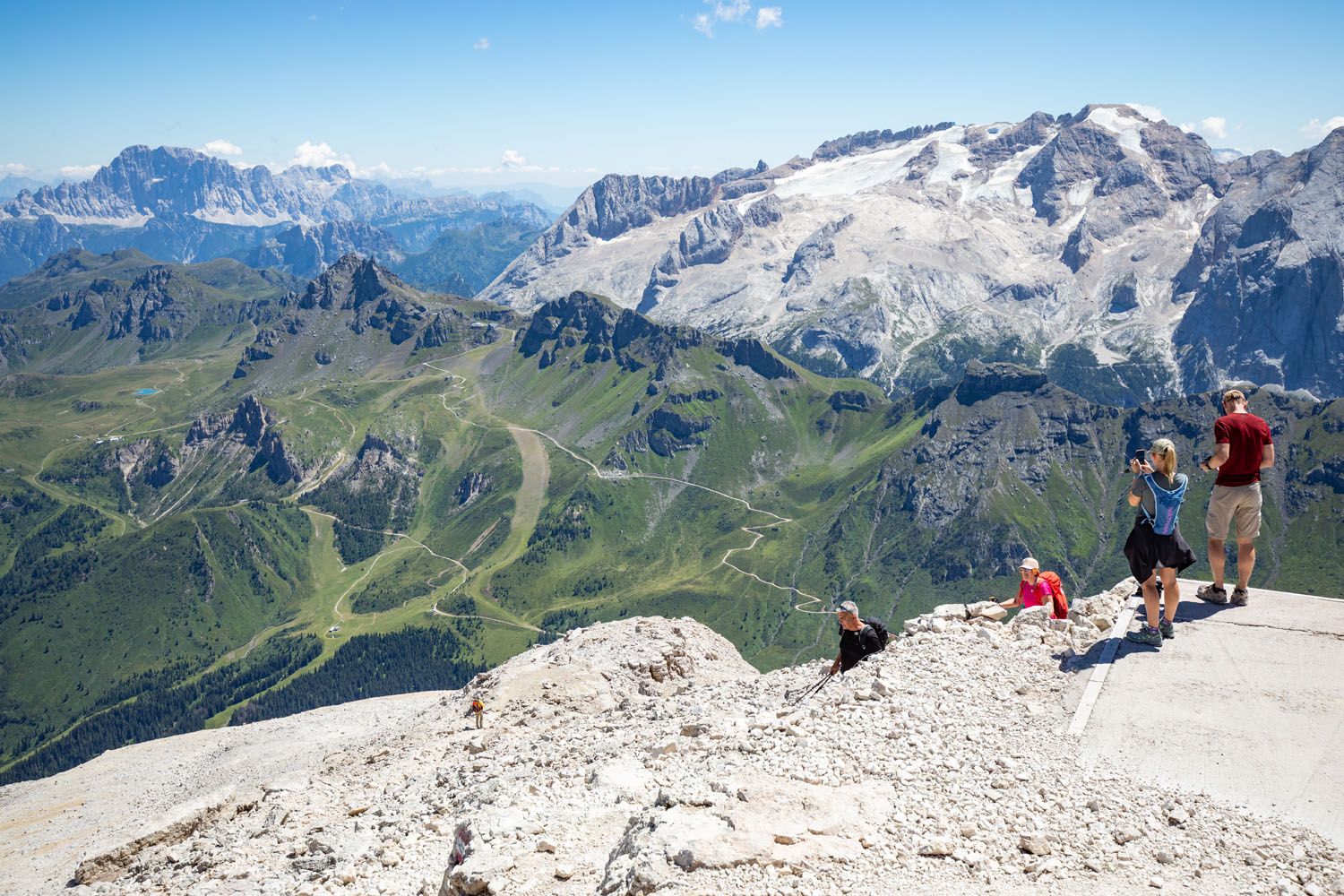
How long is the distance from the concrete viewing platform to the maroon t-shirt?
4.38 metres

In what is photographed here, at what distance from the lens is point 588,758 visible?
27203 mm

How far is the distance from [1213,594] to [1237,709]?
23.9ft

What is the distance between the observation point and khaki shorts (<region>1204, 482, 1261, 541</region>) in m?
25.5

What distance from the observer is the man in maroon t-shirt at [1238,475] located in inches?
977

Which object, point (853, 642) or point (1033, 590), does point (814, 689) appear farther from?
point (1033, 590)

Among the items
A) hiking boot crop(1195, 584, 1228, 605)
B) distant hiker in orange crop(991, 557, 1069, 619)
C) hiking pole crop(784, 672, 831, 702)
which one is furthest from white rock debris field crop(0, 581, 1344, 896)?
hiking boot crop(1195, 584, 1228, 605)

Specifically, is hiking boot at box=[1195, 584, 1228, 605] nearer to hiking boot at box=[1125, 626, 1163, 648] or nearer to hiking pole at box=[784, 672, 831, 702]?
hiking boot at box=[1125, 626, 1163, 648]

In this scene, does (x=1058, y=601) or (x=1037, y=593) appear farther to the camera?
(x=1037, y=593)

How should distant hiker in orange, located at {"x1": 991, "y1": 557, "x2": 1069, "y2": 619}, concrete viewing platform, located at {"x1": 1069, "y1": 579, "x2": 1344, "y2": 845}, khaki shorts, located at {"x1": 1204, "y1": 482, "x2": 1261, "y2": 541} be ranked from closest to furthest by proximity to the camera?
concrete viewing platform, located at {"x1": 1069, "y1": 579, "x2": 1344, "y2": 845}, khaki shorts, located at {"x1": 1204, "y1": 482, "x2": 1261, "y2": 541}, distant hiker in orange, located at {"x1": 991, "y1": 557, "x2": 1069, "y2": 619}

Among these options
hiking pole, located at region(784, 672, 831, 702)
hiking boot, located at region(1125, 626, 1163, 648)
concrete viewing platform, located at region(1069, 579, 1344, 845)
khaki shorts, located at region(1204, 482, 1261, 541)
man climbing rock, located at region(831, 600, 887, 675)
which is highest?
khaki shorts, located at region(1204, 482, 1261, 541)

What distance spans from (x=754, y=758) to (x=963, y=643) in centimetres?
883

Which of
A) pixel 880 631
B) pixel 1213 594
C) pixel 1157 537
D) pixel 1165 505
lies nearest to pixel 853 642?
pixel 880 631

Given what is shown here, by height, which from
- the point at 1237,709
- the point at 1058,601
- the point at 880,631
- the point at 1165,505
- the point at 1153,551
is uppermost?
the point at 1165,505

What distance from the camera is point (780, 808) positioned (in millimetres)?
18734
